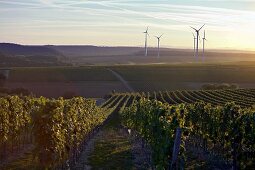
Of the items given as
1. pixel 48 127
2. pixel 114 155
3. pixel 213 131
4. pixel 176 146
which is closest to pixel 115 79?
pixel 114 155

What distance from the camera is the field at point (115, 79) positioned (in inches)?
4703

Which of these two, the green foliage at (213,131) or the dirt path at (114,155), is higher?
the green foliage at (213,131)

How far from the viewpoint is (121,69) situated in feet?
519

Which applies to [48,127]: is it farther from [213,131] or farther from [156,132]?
[213,131]

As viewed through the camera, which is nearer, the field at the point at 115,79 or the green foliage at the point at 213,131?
the green foliage at the point at 213,131

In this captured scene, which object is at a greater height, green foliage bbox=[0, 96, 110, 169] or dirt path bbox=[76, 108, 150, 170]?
green foliage bbox=[0, 96, 110, 169]

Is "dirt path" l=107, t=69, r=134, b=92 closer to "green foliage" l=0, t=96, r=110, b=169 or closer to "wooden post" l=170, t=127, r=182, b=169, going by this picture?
"green foliage" l=0, t=96, r=110, b=169

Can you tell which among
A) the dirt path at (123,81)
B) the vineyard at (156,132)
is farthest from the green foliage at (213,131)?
the dirt path at (123,81)

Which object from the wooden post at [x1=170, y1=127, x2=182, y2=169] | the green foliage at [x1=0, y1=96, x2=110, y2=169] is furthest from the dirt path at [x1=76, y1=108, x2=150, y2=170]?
the wooden post at [x1=170, y1=127, x2=182, y2=169]

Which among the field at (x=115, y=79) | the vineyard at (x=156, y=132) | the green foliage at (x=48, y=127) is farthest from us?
the field at (x=115, y=79)

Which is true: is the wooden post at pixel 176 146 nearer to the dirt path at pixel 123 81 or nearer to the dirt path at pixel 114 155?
the dirt path at pixel 114 155

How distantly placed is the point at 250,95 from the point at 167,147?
6734 cm

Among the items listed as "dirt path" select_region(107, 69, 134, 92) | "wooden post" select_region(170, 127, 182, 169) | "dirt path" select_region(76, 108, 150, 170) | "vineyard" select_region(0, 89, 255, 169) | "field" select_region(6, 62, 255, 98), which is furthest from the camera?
"dirt path" select_region(107, 69, 134, 92)

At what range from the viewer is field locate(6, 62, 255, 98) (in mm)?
119456
